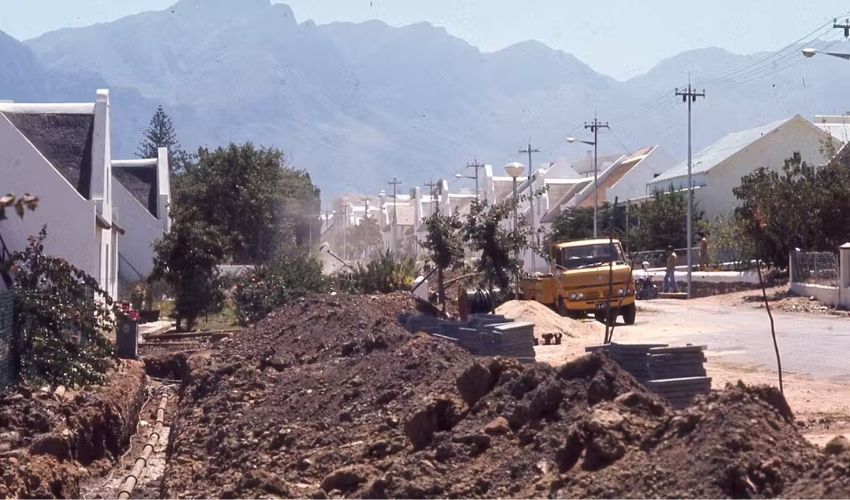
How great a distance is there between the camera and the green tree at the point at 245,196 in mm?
60594

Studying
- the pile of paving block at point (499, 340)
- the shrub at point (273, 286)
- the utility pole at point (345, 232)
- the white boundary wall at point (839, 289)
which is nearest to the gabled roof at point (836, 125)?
the white boundary wall at point (839, 289)

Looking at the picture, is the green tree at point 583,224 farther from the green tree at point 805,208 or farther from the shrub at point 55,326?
the shrub at point 55,326

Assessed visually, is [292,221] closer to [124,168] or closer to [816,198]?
[124,168]

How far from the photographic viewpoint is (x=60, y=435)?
14.4 metres

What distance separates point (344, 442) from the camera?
12039mm

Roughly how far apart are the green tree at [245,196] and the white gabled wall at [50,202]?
87.4ft

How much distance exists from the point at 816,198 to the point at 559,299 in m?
14.4

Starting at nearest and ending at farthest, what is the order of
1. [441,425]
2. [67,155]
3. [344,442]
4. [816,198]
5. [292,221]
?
[441,425]
[344,442]
[67,155]
[816,198]
[292,221]

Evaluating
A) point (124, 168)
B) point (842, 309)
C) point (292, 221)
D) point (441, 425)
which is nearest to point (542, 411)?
point (441, 425)

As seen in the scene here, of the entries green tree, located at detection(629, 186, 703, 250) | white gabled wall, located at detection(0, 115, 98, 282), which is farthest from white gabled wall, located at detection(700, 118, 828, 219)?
Result: white gabled wall, located at detection(0, 115, 98, 282)

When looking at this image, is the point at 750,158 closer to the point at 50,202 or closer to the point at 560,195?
the point at 560,195

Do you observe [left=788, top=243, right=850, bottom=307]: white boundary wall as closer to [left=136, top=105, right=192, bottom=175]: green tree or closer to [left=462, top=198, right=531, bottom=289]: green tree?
[left=462, top=198, right=531, bottom=289]: green tree

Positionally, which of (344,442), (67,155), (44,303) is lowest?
(344,442)

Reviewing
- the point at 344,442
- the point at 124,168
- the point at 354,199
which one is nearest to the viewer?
the point at 344,442
